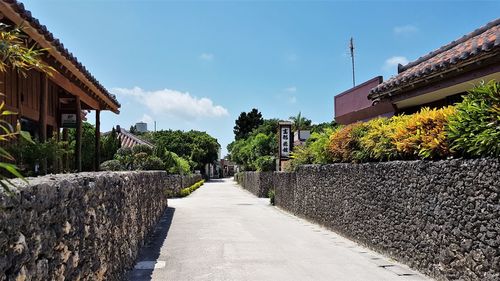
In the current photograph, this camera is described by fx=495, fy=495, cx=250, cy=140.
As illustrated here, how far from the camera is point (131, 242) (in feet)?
28.9

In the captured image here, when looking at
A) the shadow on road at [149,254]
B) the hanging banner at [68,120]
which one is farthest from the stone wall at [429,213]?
the hanging banner at [68,120]

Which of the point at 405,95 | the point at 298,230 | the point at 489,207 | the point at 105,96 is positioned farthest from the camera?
the point at 298,230

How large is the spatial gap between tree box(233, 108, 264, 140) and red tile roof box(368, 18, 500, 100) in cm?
8935

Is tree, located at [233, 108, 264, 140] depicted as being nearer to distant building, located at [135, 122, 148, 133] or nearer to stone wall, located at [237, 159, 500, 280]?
distant building, located at [135, 122, 148, 133]

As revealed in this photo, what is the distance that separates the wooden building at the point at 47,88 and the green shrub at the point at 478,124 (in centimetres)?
576

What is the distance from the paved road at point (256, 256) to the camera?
820 centimetres

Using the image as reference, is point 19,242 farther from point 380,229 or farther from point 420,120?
point 380,229

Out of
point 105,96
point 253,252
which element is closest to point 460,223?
point 253,252

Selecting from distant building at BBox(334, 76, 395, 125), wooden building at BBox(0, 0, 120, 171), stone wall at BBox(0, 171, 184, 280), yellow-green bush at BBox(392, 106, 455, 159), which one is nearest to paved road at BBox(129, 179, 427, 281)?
stone wall at BBox(0, 171, 184, 280)

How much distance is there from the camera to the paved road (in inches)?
323

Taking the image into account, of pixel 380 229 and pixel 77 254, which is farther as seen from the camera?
pixel 380 229

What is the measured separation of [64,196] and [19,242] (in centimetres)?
120

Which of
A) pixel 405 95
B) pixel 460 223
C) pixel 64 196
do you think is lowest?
pixel 460 223

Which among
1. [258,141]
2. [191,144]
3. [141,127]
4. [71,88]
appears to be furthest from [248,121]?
[71,88]
